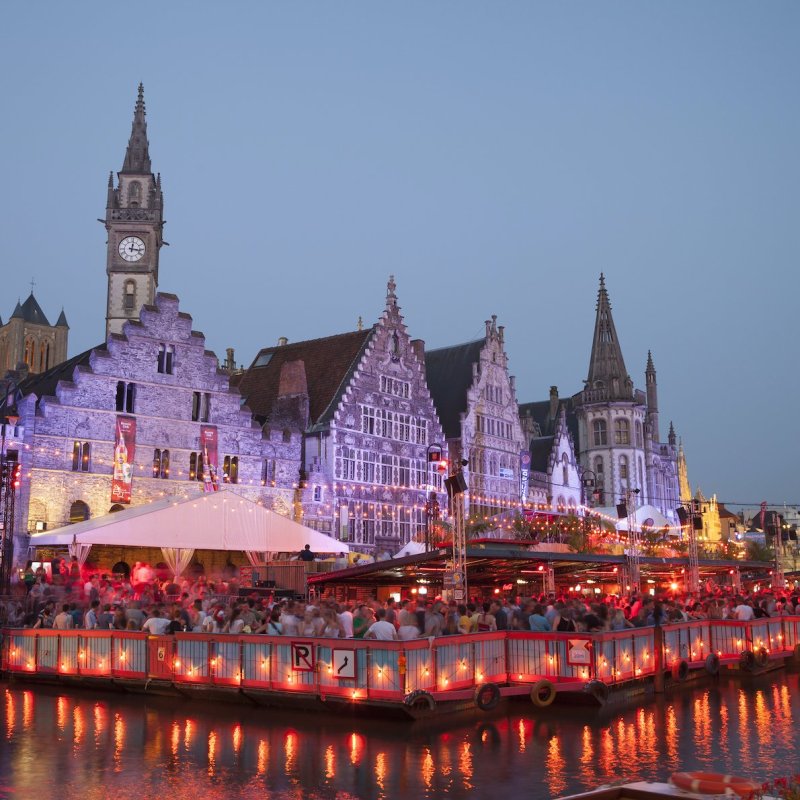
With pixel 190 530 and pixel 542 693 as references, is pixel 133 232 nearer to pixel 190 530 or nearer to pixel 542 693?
pixel 190 530

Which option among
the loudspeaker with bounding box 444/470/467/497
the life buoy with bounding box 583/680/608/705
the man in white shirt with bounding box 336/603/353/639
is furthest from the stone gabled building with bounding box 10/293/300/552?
the life buoy with bounding box 583/680/608/705

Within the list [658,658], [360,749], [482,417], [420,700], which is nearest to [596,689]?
[658,658]

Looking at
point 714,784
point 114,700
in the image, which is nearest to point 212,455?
point 114,700

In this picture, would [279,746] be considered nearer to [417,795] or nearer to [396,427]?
[417,795]

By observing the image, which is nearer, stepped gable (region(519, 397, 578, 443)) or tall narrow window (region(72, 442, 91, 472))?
tall narrow window (region(72, 442, 91, 472))

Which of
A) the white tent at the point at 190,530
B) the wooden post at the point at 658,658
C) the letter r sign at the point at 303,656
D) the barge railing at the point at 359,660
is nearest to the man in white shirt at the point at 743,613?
the barge railing at the point at 359,660

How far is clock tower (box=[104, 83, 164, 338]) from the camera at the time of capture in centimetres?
6981

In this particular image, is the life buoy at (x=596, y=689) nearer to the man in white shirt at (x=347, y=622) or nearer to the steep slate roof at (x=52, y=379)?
the man in white shirt at (x=347, y=622)

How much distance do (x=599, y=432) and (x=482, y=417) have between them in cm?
2984

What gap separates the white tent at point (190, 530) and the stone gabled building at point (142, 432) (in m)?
5.64

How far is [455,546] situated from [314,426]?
22.9m

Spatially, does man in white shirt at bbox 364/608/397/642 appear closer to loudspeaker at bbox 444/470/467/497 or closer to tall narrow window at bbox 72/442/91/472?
loudspeaker at bbox 444/470/467/497

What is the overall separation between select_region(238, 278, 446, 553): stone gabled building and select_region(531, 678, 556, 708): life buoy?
3008cm

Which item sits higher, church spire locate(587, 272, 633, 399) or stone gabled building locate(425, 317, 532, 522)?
church spire locate(587, 272, 633, 399)
